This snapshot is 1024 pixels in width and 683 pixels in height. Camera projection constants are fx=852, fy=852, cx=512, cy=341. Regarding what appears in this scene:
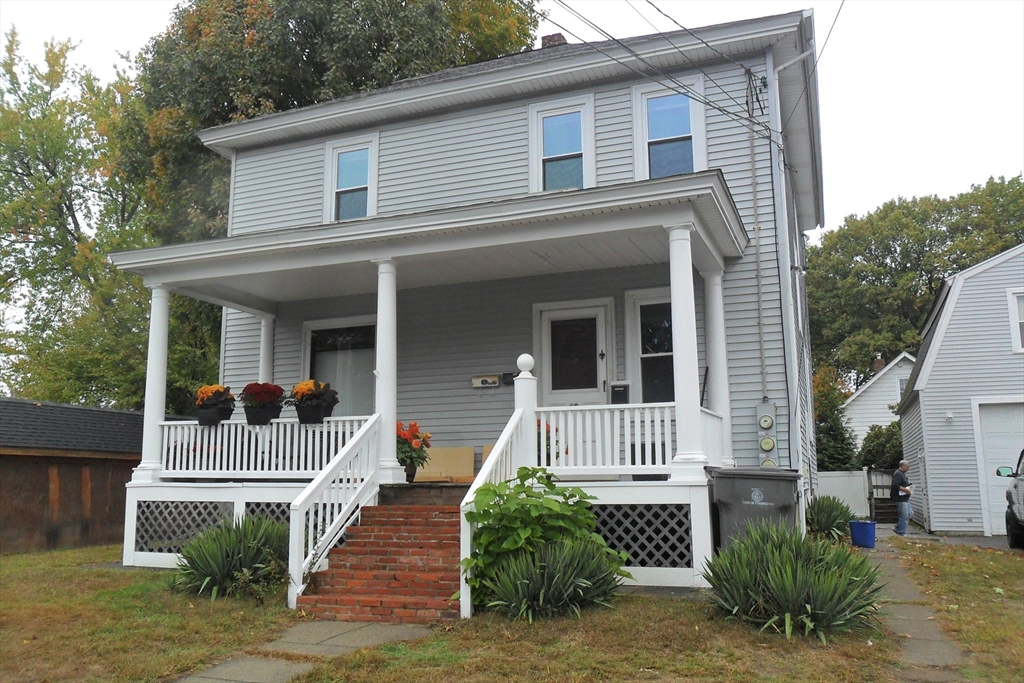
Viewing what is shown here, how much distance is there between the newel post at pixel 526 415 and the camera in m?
8.52

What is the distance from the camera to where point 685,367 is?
8211 mm

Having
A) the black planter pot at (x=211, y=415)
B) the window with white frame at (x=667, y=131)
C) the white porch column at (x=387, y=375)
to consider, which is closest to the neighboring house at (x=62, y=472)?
the black planter pot at (x=211, y=415)

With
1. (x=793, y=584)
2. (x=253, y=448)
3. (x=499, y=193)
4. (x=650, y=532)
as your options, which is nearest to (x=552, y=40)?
(x=499, y=193)

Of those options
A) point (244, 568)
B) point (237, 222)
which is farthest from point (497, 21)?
point (244, 568)

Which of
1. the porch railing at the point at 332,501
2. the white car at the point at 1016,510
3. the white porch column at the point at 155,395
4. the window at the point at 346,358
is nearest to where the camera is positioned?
the porch railing at the point at 332,501

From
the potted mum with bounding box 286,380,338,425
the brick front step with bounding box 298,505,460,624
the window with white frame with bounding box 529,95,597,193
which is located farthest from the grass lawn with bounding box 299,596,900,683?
the window with white frame with bounding box 529,95,597,193

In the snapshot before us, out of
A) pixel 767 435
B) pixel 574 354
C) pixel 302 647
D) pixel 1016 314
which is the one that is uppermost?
pixel 1016 314

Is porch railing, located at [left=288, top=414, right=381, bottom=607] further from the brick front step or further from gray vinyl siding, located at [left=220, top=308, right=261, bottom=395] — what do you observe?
gray vinyl siding, located at [left=220, top=308, right=261, bottom=395]

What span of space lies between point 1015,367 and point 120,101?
87.9 feet

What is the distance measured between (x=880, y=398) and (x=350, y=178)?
28.2m

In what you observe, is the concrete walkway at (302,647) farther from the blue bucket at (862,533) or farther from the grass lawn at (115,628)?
the blue bucket at (862,533)

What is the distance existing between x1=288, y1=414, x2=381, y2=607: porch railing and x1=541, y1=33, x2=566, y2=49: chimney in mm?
8418

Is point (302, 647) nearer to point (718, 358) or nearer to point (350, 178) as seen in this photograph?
point (718, 358)

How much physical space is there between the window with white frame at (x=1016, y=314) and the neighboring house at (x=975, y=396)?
2 cm
